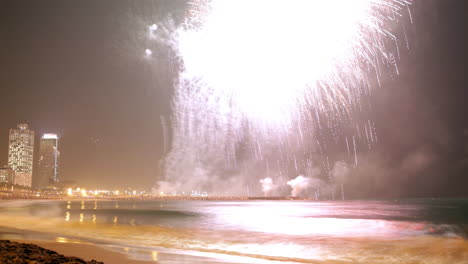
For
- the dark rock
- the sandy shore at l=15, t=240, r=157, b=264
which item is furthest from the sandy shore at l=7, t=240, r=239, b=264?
the dark rock

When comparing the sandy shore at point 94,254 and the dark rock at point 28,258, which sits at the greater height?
the dark rock at point 28,258

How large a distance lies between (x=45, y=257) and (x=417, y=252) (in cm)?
1956

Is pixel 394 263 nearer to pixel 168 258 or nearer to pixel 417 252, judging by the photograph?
pixel 417 252

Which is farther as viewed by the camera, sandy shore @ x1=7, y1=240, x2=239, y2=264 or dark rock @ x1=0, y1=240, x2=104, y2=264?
sandy shore @ x1=7, y1=240, x2=239, y2=264

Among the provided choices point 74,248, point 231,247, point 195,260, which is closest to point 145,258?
point 195,260

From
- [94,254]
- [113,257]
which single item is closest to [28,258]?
[113,257]

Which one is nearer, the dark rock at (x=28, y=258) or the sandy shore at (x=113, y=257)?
the dark rock at (x=28, y=258)

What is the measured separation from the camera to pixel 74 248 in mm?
17875

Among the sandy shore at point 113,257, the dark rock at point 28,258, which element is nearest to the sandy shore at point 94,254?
the sandy shore at point 113,257

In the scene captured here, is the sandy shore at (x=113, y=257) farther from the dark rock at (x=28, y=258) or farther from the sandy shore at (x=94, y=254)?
the dark rock at (x=28, y=258)

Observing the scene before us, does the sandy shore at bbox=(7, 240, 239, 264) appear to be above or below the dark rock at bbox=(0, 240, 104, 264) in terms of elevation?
below

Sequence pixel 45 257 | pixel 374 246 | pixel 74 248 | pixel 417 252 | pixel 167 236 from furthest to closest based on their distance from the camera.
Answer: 1. pixel 167 236
2. pixel 374 246
3. pixel 417 252
4. pixel 74 248
5. pixel 45 257

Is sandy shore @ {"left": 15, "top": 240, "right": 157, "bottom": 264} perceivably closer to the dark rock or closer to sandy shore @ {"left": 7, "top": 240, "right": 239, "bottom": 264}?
sandy shore @ {"left": 7, "top": 240, "right": 239, "bottom": 264}

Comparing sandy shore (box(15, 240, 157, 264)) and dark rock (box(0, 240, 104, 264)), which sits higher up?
dark rock (box(0, 240, 104, 264))
